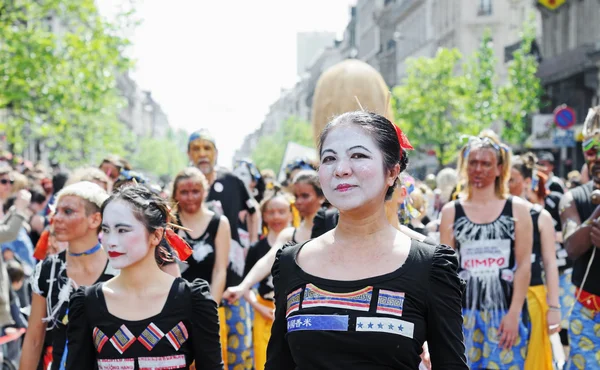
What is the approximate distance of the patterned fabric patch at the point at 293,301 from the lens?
295cm

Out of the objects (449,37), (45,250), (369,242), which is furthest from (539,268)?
(449,37)

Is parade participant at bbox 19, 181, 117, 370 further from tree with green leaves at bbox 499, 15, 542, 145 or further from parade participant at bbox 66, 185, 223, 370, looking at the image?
tree with green leaves at bbox 499, 15, 542, 145

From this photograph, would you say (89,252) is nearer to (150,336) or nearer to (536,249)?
(150,336)

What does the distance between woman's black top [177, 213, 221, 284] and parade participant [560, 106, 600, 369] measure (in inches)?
98.6

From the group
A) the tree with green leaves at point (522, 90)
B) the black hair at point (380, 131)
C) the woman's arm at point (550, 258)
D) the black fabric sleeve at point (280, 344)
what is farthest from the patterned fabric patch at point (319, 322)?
the tree with green leaves at point (522, 90)

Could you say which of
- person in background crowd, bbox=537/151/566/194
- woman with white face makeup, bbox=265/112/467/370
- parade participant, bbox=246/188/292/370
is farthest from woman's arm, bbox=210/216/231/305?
person in background crowd, bbox=537/151/566/194

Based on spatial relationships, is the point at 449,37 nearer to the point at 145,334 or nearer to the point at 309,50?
the point at 145,334

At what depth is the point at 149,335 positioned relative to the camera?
149 inches

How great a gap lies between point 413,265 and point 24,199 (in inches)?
208

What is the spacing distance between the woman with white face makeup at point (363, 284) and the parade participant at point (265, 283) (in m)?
3.82

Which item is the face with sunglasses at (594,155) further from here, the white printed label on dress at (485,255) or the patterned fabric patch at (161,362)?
the patterned fabric patch at (161,362)

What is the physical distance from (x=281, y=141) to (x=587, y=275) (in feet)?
346

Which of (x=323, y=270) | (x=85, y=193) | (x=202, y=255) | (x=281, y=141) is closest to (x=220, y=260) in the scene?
(x=202, y=255)

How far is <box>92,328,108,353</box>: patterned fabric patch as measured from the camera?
3.79 meters
